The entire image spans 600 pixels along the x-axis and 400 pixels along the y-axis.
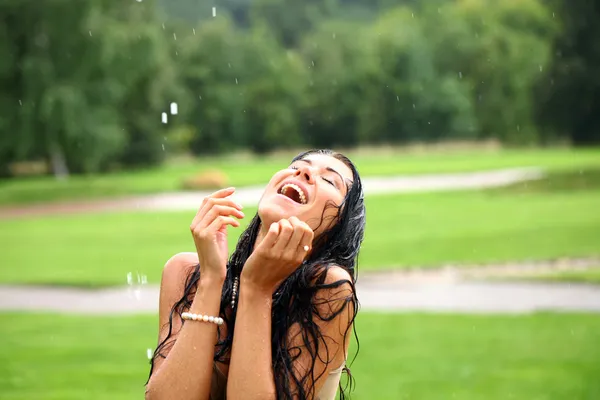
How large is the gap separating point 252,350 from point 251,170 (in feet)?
152

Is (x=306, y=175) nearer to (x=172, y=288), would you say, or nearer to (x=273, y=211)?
(x=273, y=211)

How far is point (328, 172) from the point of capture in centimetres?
226

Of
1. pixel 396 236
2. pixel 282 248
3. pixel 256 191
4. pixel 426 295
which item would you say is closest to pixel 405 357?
pixel 426 295

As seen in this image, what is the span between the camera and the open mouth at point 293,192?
2.17 meters

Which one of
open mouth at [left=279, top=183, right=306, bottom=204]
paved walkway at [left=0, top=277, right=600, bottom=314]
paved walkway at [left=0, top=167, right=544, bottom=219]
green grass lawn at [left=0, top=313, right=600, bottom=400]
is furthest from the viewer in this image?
paved walkway at [left=0, top=167, right=544, bottom=219]

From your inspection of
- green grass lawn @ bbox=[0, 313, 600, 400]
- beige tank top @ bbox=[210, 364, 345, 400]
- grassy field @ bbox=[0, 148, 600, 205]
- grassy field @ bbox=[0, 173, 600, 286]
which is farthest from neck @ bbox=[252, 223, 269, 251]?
grassy field @ bbox=[0, 148, 600, 205]

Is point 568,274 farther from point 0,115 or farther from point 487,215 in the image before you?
point 0,115

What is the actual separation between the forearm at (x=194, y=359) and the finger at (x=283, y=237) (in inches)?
8.8

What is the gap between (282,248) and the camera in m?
1.95

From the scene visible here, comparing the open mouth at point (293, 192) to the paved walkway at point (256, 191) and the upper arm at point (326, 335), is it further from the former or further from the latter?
the paved walkway at point (256, 191)

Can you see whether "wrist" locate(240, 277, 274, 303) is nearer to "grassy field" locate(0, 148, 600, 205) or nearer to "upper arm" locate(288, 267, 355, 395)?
"upper arm" locate(288, 267, 355, 395)

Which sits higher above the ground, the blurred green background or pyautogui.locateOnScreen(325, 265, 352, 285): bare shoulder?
pyautogui.locateOnScreen(325, 265, 352, 285): bare shoulder

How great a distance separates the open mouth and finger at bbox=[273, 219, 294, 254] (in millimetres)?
225

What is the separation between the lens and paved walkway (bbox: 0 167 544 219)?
2983 cm
